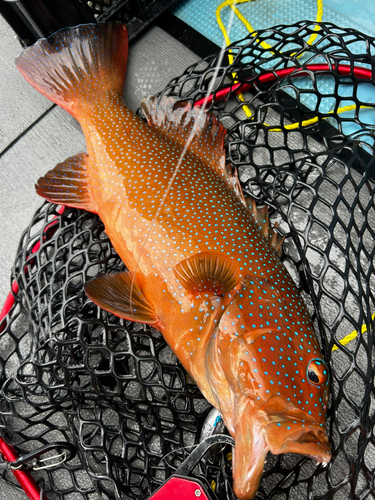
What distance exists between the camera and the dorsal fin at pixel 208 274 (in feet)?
3.68

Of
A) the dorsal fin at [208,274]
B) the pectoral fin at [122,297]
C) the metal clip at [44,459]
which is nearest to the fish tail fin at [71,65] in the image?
the pectoral fin at [122,297]

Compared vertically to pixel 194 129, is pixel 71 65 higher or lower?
higher

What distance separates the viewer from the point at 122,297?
126 centimetres

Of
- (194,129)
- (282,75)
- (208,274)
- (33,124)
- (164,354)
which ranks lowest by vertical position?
(164,354)

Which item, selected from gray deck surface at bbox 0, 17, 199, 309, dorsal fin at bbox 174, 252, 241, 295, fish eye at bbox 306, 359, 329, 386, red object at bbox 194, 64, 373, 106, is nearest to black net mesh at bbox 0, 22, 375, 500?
red object at bbox 194, 64, 373, 106

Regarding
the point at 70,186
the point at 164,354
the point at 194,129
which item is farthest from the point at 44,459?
the point at 194,129

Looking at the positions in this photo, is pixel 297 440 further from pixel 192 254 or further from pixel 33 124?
pixel 33 124

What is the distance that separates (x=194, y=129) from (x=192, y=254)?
0.52 m

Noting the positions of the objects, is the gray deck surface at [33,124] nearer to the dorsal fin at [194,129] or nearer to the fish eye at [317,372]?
the dorsal fin at [194,129]

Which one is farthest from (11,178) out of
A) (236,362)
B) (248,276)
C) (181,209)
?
(236,362)

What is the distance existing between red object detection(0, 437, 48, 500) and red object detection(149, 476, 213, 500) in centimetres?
55

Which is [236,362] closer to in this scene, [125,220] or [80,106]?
[125,220]

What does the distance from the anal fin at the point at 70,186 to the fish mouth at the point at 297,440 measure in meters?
1.03

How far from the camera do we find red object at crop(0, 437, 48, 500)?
4.36 ft
